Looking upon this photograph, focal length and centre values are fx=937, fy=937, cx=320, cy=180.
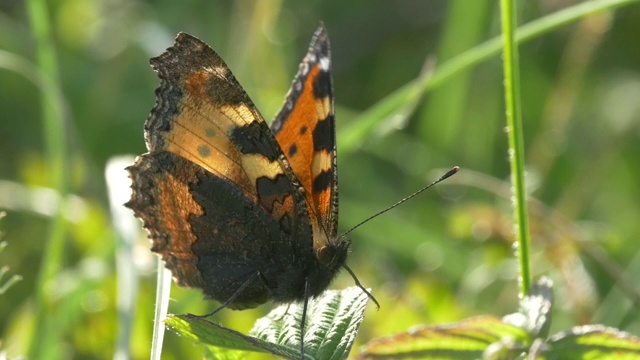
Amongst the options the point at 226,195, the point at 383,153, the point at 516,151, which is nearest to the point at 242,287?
the point at 226,195

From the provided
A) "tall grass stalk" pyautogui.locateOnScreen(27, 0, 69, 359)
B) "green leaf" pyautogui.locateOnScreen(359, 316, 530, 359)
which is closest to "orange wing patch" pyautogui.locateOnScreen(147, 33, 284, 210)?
"tall grass stalk" pyautogui.locateOnScreen(27, 0, 69, 359)

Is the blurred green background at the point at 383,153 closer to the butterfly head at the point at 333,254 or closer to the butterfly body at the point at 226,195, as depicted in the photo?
the butterfly body at the point at 226,195

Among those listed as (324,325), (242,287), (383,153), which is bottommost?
(324,325)

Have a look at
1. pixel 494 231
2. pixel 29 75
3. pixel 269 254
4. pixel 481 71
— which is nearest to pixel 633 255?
pixel 494 231

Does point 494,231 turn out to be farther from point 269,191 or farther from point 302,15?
point 302,15

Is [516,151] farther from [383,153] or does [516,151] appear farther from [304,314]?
[383,153]

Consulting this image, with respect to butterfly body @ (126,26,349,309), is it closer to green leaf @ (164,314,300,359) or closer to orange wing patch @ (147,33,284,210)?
orange wing patch @ (147,33,284,210)

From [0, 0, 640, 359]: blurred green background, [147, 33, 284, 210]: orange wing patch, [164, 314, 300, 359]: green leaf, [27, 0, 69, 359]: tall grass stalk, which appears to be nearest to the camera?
[164, 314, 300, 359]: green leaf
